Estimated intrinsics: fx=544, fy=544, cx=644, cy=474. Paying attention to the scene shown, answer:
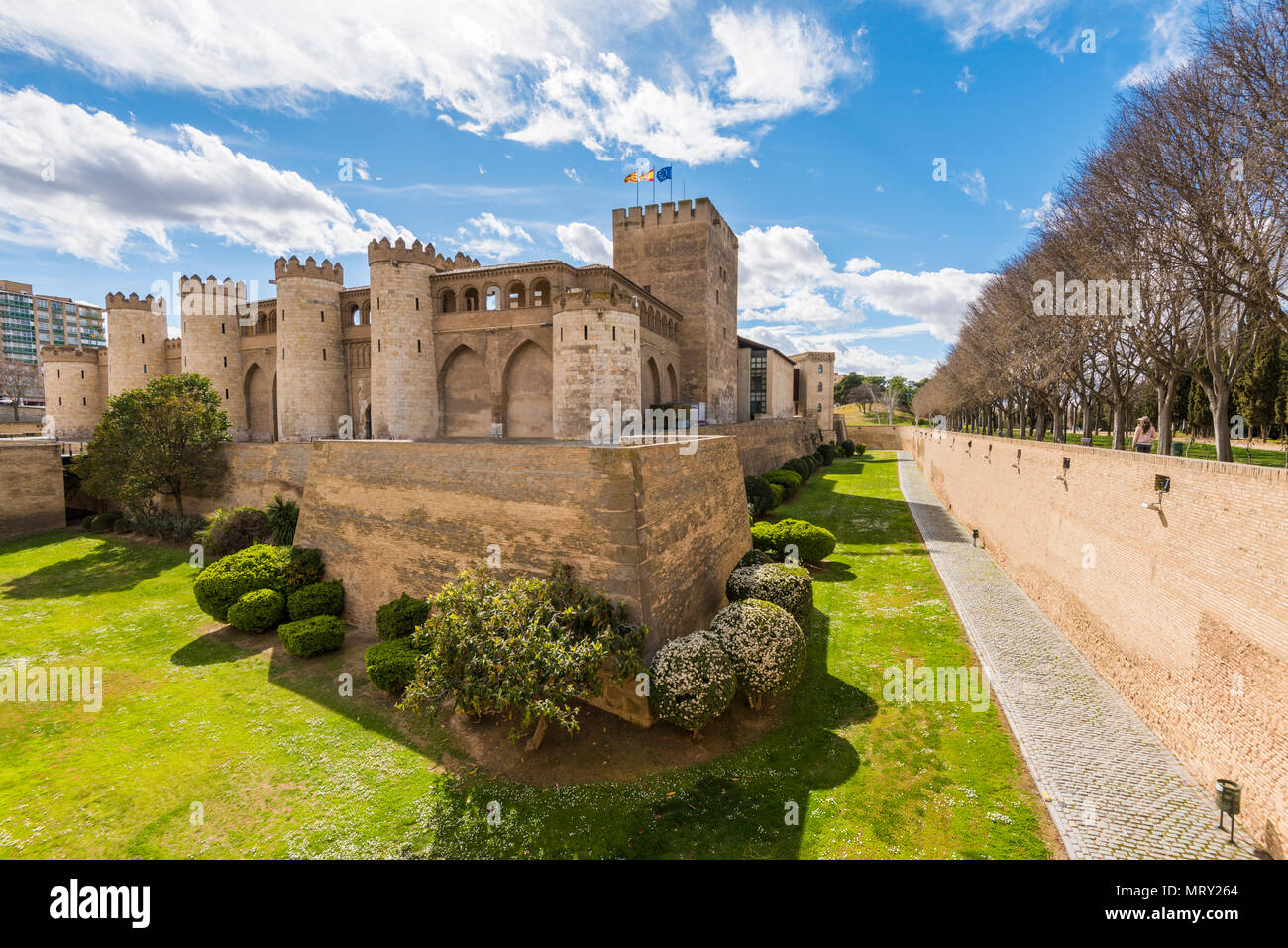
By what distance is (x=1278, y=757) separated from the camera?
6422mm

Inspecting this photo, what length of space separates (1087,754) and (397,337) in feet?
89.0

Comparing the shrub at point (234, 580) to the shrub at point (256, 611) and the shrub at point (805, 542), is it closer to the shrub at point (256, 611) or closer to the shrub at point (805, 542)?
the shrub at point (256, 611)

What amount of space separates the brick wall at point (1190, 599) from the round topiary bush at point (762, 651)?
226 inches

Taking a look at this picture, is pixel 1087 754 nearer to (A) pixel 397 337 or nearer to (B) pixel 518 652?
(B) pixel 518 652

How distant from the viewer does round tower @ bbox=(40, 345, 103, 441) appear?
115 feet

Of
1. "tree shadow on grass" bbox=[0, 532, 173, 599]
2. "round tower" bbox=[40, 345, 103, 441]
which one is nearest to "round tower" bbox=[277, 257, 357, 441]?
"tree shadow on grass" bbox=[0, 532, 173, 599]

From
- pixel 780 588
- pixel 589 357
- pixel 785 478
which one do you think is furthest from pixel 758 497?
pixel 780 588

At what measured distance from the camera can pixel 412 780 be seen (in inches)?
357

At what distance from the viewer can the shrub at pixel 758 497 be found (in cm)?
2591

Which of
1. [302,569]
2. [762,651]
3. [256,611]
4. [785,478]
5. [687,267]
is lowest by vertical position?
[256,611]

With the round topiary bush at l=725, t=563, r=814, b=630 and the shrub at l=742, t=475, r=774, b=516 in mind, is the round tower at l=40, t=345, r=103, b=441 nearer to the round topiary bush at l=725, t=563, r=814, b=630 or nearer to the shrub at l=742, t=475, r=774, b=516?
the shrub at l=742, t=475, r=774, b=516

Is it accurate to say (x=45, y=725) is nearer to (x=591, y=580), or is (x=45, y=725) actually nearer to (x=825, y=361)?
(x=591, y=580)

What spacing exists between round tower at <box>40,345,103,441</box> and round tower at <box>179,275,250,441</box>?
1106cm

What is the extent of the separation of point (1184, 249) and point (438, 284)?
26.4m
